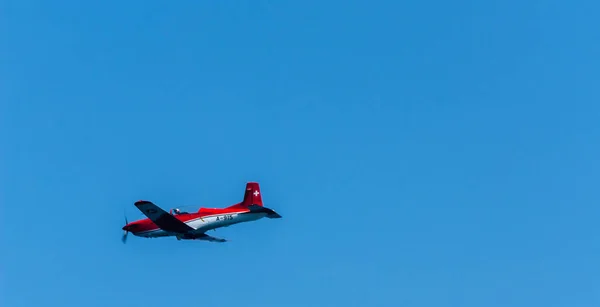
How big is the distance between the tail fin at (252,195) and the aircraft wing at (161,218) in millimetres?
6094

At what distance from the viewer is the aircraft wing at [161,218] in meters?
83.9

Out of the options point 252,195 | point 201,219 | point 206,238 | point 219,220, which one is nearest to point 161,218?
point 201,219

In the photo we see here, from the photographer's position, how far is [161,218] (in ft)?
284

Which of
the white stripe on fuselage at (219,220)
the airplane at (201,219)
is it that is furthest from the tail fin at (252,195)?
the white stripe on fuselage at (219,220)

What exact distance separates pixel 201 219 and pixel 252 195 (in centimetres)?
550

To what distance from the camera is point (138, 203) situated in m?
83.4

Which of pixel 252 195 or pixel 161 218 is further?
pixel 252 195

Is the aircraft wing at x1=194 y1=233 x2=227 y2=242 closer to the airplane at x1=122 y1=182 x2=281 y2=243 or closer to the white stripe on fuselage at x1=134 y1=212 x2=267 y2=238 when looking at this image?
the airplane at x1=122 y1=182 x2=281 y2=243

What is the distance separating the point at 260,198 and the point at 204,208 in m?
5.60

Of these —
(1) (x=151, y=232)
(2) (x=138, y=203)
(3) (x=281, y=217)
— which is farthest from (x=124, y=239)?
(3) (x=281, y=217)

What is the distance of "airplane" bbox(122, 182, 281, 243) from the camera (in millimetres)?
87688

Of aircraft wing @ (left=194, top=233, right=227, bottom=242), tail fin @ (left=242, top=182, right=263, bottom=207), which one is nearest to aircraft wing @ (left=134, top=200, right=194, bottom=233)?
aircraft wing @ (left=194, top=233, right=227, bottom=242)

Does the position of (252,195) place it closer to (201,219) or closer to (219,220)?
(219,220)

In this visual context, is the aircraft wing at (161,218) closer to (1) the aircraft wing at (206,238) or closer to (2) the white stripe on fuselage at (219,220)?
(2) the white stripe on fuselage at (219,220)
